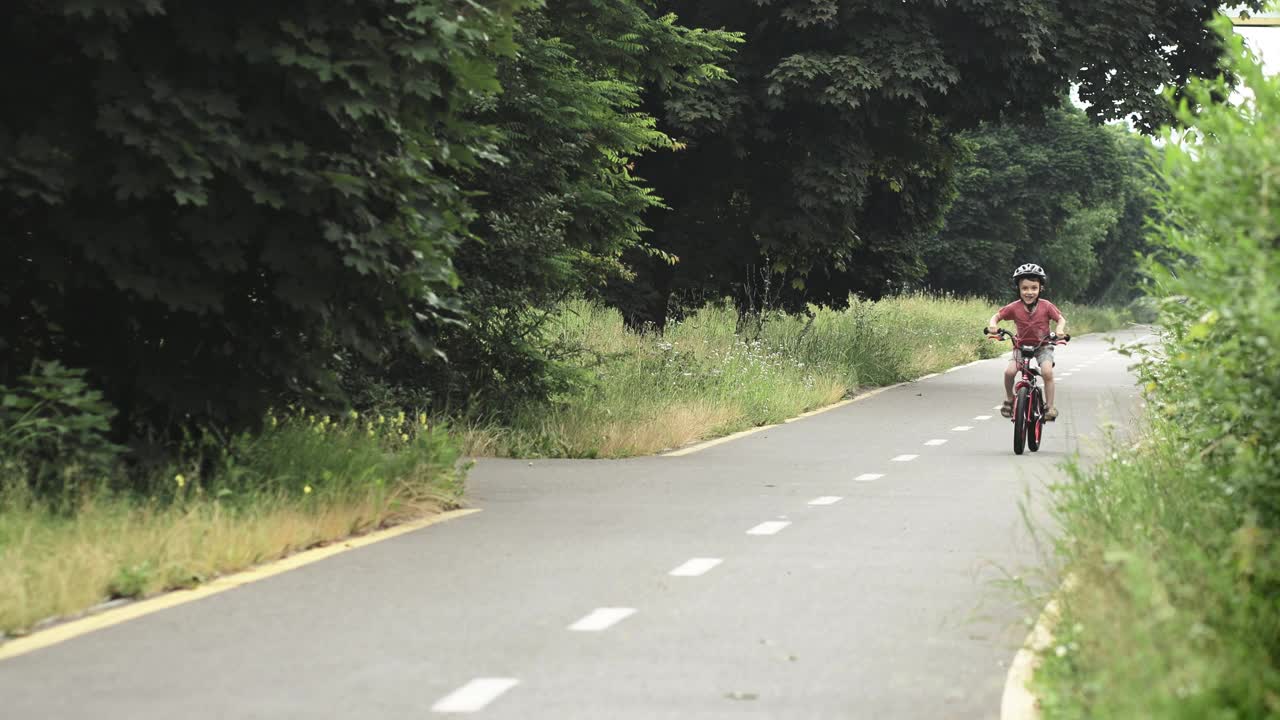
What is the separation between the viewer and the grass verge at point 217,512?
8344 millimetres

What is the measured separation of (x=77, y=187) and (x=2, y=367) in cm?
122

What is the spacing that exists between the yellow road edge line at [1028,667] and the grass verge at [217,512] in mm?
4050

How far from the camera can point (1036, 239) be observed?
246 feet

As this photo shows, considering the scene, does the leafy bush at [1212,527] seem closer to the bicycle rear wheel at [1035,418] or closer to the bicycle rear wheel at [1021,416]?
the bicycle rear wheel at [1021,416]

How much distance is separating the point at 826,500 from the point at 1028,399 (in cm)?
516

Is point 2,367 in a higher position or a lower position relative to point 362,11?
lower

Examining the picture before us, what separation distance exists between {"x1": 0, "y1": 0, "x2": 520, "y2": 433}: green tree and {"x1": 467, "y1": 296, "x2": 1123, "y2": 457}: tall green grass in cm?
581

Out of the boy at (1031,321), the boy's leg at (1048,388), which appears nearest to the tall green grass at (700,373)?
the boy at (1031,321)

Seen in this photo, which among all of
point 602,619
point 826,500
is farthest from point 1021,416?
point 602,619

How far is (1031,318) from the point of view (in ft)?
61.0

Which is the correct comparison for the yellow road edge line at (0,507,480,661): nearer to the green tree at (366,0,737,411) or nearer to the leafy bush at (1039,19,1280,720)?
the leafy bush at (1039,19,1280,720)

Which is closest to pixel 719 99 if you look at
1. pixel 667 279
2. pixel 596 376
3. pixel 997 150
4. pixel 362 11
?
pixel 667 279

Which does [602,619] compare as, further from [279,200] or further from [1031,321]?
[1031,321]

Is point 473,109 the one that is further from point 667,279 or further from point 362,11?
point 667,279
